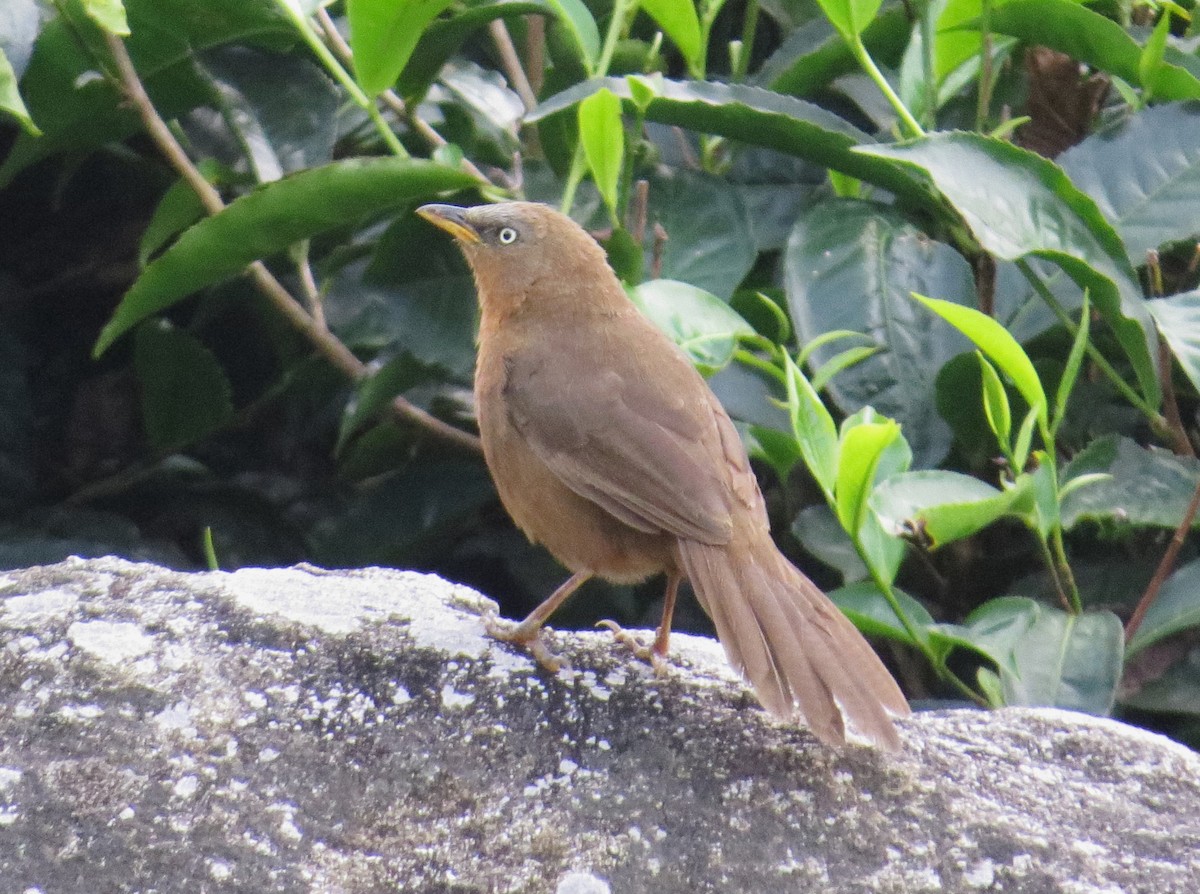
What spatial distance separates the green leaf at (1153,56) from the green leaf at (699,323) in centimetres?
102

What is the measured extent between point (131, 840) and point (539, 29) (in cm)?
276

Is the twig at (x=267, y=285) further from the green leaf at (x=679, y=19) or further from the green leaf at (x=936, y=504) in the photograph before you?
the green leaf at (x=936, y=504)

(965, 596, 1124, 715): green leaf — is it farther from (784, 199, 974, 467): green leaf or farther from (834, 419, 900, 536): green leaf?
(784, 199, 974, 467): green leaf

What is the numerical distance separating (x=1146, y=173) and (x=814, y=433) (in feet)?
3.64

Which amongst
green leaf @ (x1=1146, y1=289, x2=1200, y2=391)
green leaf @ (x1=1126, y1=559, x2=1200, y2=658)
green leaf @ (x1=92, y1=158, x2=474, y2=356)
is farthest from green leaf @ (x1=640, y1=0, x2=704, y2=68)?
green leaf @ (x1=1126, y1=559, x2=1200, y2=658)

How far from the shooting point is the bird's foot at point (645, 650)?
9.01 ft

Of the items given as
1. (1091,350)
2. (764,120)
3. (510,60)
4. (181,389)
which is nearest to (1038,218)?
(1091,350)

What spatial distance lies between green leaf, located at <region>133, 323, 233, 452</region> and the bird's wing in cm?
101

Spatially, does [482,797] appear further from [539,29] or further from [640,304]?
[539,29]

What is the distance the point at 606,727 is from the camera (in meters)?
2.43

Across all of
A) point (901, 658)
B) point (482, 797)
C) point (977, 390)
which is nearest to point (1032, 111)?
point (977, 390)

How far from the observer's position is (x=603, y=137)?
324 cm

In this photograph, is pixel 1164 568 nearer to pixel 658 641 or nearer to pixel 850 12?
pixel 658 641

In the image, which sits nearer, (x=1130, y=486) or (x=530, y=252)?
(x=1130, y=486)
